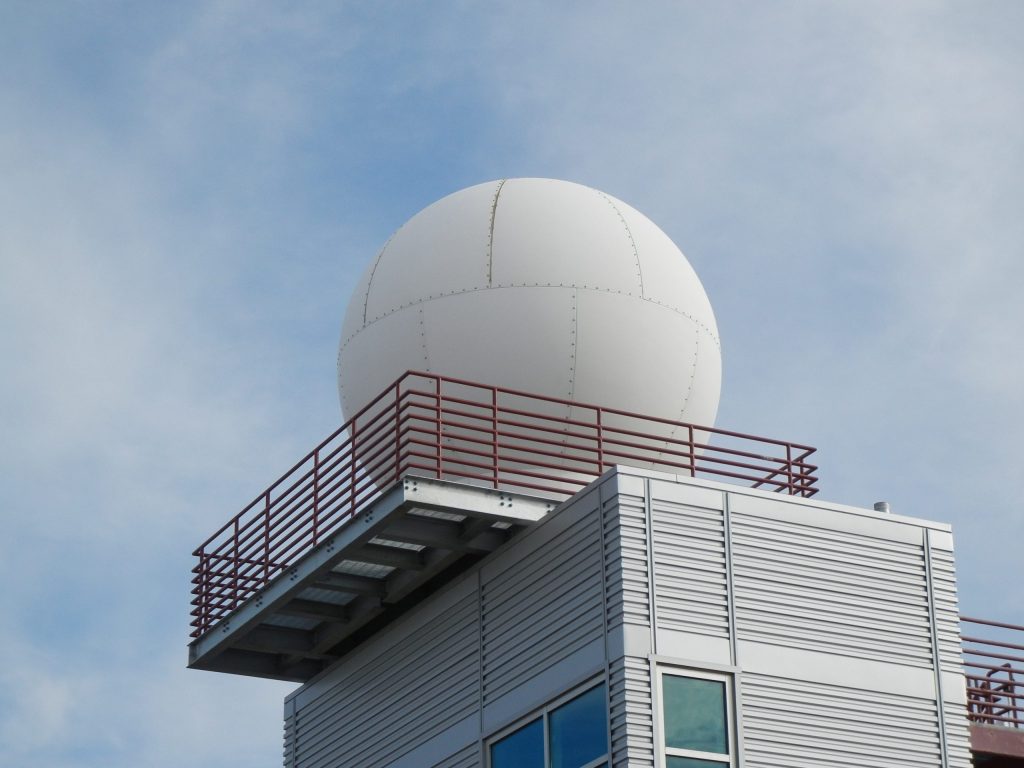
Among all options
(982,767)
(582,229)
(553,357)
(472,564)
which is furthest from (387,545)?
Answer: (982,767)

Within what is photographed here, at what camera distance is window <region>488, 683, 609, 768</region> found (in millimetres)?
20172

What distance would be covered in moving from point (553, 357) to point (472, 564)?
2.83 meters

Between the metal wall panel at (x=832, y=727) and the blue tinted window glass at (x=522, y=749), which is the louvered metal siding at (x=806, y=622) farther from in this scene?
the blue tinted window glass at (x=522, y=749)

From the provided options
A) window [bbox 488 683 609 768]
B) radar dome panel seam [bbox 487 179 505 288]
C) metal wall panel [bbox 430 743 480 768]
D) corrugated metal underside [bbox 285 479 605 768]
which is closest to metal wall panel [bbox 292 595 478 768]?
corrugated metal underside [bbox 285 479 605 768]

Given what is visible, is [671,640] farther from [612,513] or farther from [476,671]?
[476,671]

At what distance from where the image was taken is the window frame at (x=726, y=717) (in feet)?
65.0

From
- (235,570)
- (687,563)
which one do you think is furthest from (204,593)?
(687,563)

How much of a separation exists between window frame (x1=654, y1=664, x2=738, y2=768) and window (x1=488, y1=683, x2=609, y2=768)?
574 millimetres

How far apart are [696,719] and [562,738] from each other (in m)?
1.53

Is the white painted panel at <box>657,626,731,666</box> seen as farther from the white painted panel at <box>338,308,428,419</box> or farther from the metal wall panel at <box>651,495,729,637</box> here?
the white painted panel at <box>338,308,428,419</box>

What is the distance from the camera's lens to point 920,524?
2259 centimetres

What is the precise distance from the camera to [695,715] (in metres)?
20.3

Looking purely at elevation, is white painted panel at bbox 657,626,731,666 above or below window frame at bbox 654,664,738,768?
above

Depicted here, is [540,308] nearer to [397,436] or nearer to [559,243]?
[559,243]
